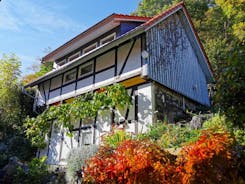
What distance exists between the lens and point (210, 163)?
4.67 metres

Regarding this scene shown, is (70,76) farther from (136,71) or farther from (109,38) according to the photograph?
(136,71)

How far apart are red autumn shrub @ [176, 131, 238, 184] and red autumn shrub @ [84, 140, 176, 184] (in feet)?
1.28

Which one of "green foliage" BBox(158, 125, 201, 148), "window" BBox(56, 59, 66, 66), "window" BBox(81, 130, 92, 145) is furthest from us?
"window" BBox(56, 59, 66, 66)

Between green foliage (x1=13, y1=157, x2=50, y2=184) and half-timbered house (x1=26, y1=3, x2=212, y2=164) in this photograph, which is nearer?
green foliage (x1=13, y1=157, x2=50, y2=184)

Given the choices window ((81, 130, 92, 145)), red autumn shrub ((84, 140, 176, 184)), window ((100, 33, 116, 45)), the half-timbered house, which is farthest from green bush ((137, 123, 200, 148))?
window ((100, 33, 116, 45))

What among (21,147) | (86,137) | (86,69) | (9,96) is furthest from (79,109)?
(9,96)

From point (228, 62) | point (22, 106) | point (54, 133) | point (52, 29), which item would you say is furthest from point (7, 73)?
point (228, 62)

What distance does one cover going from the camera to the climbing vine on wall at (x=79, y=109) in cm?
1140

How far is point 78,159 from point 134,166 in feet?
12.0

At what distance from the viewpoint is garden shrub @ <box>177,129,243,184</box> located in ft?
15.3

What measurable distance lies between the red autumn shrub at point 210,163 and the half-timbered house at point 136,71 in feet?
19.1

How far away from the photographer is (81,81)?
1435cm

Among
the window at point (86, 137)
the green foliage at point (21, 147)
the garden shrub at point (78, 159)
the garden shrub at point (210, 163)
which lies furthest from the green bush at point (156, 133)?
the green foliage at point (21, 147)

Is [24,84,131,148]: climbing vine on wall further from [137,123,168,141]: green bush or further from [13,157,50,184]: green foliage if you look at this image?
[13,157,50,184]: green foliage
